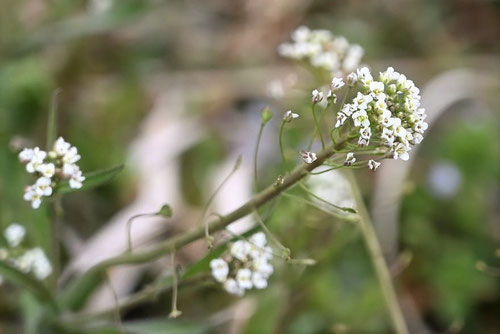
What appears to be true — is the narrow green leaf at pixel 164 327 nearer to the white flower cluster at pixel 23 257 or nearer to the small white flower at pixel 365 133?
the white flower cluster at pixel 23 257

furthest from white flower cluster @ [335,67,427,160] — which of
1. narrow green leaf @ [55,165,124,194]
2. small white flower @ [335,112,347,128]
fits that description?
narrow green leaf @ [55,165,124,194]

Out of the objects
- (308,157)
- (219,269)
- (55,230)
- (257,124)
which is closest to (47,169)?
(55,230)

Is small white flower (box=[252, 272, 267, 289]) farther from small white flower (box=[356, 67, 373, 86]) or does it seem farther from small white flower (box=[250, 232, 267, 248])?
small white flower (box=[356, 67, 373, 86])

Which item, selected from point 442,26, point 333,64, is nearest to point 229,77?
point 442,26

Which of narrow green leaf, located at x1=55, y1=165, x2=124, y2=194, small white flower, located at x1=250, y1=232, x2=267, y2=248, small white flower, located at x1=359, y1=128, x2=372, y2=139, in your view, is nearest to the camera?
small white flower, located at x1=359, y1=128, x2=372, y2=139

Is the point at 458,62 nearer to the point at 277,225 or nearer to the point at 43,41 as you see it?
the point at 277,225

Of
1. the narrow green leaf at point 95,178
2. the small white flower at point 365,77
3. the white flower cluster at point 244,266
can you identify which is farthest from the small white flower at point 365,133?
the narrow green leaf at point 95,178

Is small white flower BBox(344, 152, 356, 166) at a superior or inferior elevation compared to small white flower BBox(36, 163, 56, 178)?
inferior
